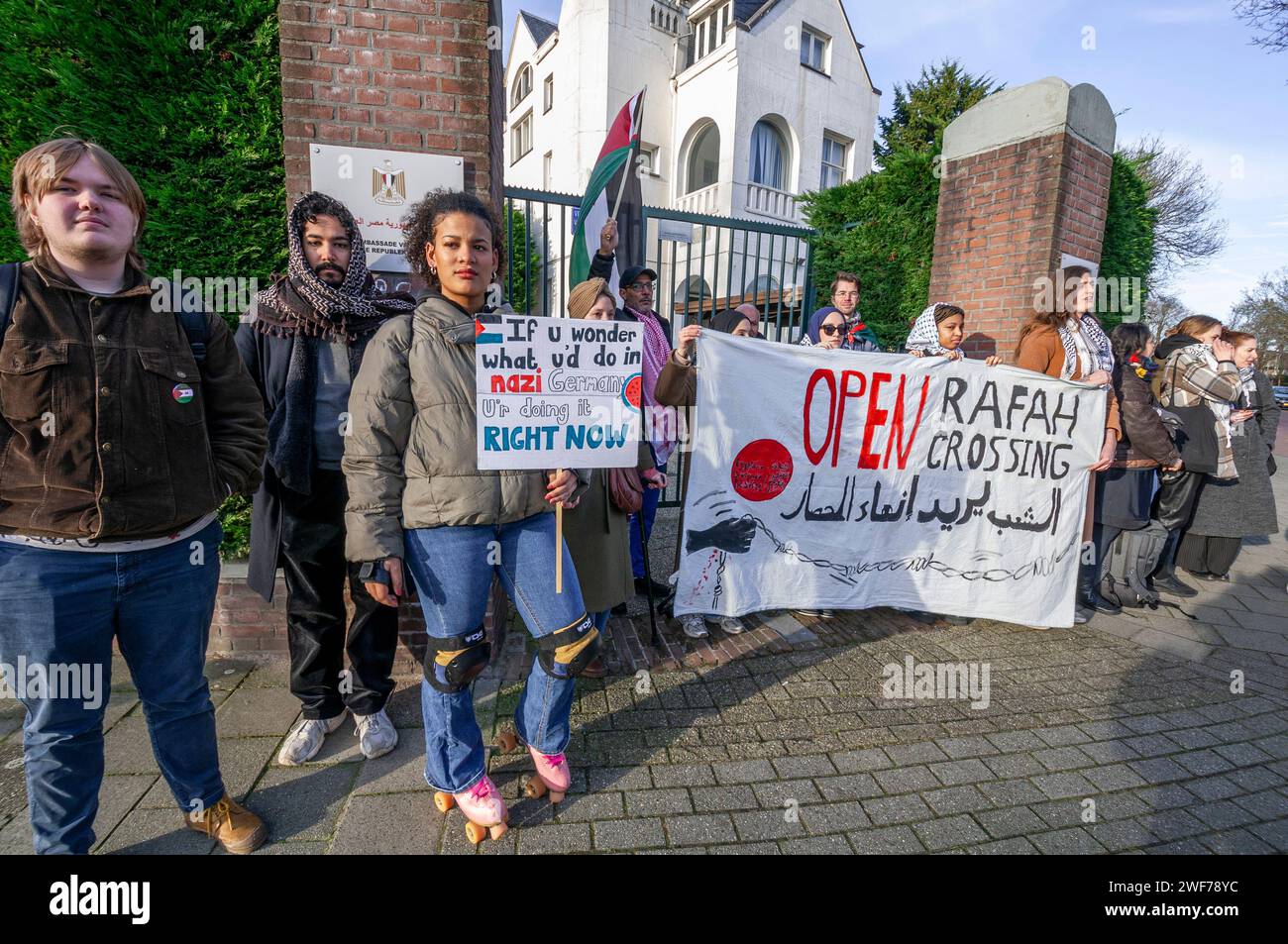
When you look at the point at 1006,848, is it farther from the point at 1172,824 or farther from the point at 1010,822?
the point at 1172,824

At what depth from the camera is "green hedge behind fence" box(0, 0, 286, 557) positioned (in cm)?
306

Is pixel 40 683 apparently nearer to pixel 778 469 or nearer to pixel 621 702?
pixel 621 702

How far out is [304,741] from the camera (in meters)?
2.74

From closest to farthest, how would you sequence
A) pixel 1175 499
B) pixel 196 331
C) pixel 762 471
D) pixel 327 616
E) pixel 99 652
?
pixel 99 652, pixel 196 331, pixel 327 616, pixel 762 471, pixel 1175 499

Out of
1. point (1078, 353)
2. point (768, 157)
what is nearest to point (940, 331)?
point (1078, 353)

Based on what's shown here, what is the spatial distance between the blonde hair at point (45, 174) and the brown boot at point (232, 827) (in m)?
1.90

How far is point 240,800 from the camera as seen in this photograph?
2.47 metres

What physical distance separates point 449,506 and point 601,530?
3.26 ft

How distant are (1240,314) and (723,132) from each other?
40.6m

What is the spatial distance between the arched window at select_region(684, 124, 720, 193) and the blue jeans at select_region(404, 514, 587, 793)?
21517 millimetres

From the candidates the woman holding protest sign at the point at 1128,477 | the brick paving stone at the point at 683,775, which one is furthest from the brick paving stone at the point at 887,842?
the woman holding protest sign at the point at 1128,477

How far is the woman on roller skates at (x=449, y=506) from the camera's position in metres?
2.13

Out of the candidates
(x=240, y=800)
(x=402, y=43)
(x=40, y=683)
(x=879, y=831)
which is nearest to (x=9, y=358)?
(x=40, y=683)
